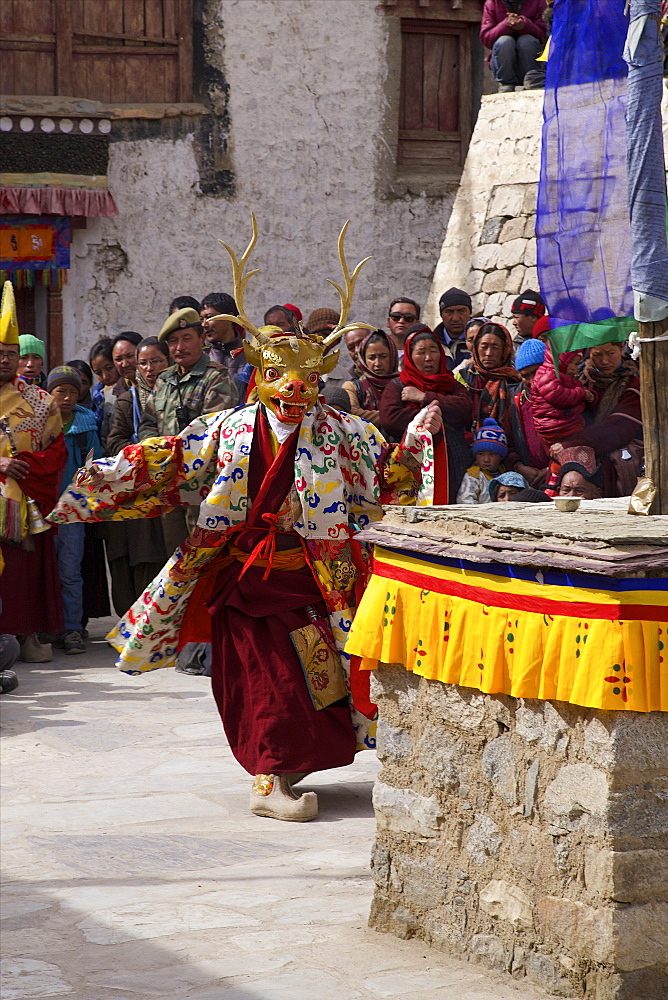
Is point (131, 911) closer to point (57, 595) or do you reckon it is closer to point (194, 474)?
point (194, 474)

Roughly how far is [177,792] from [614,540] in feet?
9.65

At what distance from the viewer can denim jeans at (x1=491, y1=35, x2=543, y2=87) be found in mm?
11336

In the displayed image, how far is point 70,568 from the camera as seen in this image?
8.48 m

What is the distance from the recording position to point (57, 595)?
8297 mm

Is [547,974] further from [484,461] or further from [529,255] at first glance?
[529,255]

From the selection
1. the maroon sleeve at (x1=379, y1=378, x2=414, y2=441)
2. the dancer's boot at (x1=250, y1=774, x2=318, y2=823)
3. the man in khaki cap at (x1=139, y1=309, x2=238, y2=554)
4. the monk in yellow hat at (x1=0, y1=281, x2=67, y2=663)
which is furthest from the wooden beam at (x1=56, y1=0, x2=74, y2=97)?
the dancer's boot at (x1=250, y1=774, x2=318, y2=823)

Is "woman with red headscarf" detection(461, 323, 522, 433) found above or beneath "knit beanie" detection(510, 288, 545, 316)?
beneath

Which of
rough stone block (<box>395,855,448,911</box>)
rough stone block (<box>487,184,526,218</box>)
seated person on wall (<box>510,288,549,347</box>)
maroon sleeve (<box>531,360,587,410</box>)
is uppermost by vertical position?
rough stone block (<box>487,184,526,218</box>)

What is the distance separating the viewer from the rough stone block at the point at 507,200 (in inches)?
433

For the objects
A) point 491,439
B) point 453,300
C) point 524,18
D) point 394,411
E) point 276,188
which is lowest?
point 491,439

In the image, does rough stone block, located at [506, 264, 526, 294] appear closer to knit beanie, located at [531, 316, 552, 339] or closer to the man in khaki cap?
knit beanie, located at [531, 316, 552, 339]

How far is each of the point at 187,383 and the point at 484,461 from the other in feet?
5.98

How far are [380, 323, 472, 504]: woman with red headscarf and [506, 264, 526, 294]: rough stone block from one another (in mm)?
3494

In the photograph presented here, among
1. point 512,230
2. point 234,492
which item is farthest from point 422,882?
point 512,230
